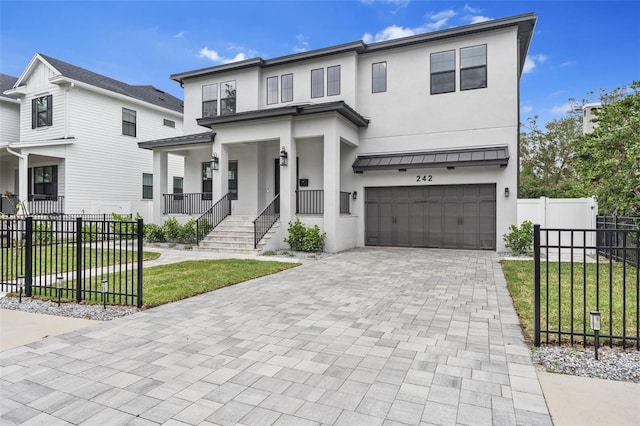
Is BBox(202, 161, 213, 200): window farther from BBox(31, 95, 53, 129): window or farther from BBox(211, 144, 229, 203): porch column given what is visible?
BBox(31, 95, 53, 129): window

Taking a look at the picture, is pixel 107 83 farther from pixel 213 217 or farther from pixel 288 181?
pixel 288 181

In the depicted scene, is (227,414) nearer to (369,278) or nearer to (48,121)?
(369,278)

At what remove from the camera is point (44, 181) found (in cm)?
1873

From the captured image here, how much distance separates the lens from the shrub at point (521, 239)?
1169cm

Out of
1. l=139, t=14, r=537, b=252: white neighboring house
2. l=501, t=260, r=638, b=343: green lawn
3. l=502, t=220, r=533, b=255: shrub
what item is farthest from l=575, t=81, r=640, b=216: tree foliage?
l=139, t=14, r=537, b=252: white neighboring house

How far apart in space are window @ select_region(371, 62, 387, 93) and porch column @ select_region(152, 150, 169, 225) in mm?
9768

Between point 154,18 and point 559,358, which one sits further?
point 154,18

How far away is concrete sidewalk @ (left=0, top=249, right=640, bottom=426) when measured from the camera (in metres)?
2.74

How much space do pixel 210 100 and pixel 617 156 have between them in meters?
15.4

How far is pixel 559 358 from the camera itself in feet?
12.1

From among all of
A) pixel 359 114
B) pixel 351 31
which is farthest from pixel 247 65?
pixel 351 31

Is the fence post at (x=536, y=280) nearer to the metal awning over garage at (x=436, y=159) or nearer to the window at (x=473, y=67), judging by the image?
the metal awning over garage at (x=436, y=159)

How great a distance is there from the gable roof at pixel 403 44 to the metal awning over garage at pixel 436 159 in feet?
13.7

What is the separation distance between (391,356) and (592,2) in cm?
1644
